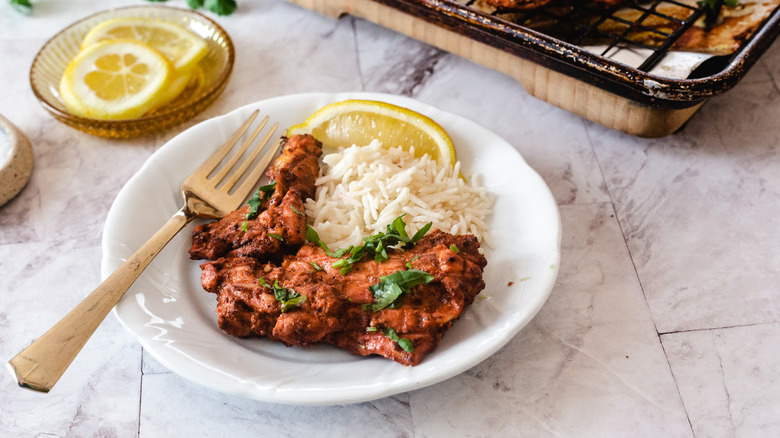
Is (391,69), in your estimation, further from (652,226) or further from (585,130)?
(652,226)

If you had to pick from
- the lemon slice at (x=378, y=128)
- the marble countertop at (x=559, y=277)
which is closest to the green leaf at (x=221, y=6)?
the marble countertop at (x=559, y=277)

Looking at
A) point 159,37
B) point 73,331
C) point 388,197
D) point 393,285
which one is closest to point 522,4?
point 388,197

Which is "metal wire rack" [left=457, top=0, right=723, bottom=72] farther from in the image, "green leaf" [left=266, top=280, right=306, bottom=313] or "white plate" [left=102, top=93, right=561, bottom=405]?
"green leaf" [left=266, top=280, right=306, bottom=313]

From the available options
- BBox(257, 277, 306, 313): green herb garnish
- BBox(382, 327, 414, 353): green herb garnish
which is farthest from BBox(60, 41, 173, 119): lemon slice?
BBox(382, 327, 414, 353): green herb garnish

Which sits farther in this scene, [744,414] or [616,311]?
[616,311]

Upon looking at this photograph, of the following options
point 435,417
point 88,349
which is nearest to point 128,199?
point 88,349
